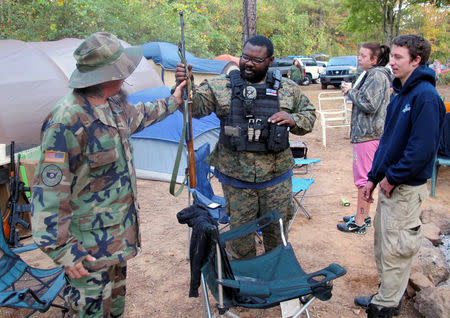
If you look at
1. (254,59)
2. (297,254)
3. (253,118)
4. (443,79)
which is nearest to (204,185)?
(297,254)

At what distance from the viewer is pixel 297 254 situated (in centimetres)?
405

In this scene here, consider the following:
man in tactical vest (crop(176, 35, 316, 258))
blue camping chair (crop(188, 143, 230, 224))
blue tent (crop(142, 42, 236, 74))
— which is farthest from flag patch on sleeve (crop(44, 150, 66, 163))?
blue tent (crop(142, 42, 236, 74))

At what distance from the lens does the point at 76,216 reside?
6.31 feet

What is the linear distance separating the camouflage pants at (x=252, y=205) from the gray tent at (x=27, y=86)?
5.19 m

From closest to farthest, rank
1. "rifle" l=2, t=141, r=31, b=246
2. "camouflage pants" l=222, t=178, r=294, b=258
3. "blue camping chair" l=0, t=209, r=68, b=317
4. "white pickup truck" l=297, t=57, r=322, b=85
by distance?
1. "blue camping chair" l=0, t=209, r=68, b=317
2. "camouflage pants" l=222, t=178, r=294, b=258
3. "rifle" l=2, t=141, r=31, b=246
4. "white pickup truck" l=297, t=57, r=322, b=85

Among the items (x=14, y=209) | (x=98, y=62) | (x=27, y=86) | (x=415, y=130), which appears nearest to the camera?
(x=98, y=62)

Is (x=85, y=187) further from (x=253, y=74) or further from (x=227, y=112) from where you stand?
(x=253, y=74)

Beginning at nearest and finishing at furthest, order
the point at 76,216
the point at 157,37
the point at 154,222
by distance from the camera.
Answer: the point at 76,216 → the point at 154,222 → the point at 157,37

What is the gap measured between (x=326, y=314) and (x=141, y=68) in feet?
26.4

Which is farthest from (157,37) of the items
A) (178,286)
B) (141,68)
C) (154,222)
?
(178,286)

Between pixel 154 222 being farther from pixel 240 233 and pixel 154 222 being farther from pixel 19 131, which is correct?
pixel 19 131

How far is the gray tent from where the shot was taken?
677cm

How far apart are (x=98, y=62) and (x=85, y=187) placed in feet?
2.09

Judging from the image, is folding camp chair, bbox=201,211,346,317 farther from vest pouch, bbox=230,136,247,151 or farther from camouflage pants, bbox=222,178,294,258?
vest pouch, bbox=230,136,247,151
